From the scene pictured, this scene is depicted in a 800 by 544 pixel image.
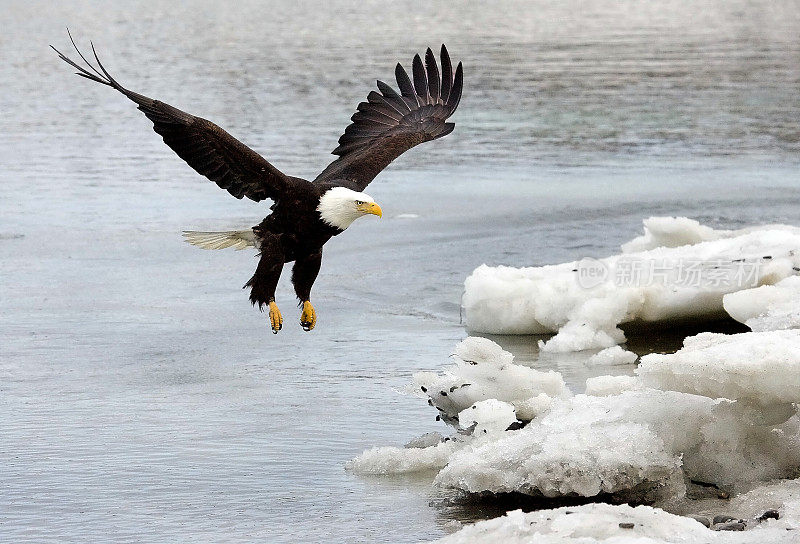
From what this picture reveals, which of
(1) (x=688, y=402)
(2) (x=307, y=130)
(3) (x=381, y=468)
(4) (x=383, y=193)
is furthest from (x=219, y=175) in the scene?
(2) (x=307, y=130)

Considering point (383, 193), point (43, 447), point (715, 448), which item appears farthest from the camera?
point (383, 193)

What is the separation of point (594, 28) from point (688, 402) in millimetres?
26899

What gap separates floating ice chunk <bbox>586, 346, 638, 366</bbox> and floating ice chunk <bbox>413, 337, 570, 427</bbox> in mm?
1286

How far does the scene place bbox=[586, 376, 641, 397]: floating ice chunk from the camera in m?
5.16

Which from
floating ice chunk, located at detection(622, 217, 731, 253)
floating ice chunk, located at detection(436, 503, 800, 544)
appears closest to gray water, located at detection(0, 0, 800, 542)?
floating ice chunk, located at detection(436, 503, 800, 544)

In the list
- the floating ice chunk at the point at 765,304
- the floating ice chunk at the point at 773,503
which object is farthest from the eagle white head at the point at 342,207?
the floating ice chunk at the point at 773,503

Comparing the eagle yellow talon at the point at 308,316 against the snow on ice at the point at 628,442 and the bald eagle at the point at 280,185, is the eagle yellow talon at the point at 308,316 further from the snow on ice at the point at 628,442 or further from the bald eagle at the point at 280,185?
the snow on ice at the point at 628,442

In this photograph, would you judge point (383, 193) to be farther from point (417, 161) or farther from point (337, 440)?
point (337, 440)

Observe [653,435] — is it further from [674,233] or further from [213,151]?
[674,233]

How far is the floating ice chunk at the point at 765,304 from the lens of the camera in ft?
19.4

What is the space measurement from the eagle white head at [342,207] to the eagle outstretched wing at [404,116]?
824 millimetres

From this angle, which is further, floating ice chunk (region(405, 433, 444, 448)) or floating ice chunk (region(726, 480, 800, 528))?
floating ice chunk (region(405, 433, 444, 448))

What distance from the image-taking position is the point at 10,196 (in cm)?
1127

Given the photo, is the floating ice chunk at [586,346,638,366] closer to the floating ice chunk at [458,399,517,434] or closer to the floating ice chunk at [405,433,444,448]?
the floating ice chunk at [405,433,444,448]
